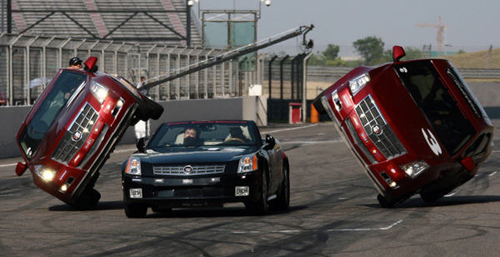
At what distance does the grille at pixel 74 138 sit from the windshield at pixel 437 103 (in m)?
4.07

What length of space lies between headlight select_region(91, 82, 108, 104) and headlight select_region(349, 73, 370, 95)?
10.6 feet

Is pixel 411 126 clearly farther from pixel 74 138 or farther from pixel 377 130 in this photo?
pixel 74 138

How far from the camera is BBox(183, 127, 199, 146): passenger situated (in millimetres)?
14656

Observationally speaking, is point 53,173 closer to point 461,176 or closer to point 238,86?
point 461,176

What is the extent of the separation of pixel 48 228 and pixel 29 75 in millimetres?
18974

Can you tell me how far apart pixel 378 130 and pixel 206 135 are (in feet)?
7.69

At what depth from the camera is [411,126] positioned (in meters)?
14.2

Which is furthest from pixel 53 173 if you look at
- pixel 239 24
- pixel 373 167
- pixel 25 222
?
pixel 239 24

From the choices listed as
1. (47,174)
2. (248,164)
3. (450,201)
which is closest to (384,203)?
(450,201)

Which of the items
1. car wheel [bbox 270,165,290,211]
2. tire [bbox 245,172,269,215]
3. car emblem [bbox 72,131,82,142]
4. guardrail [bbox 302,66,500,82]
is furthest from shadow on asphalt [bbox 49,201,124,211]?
guardrail [bbox 302,66,500,82]

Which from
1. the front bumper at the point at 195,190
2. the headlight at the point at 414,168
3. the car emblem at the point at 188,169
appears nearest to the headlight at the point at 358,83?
the headlight at the point at 414,168

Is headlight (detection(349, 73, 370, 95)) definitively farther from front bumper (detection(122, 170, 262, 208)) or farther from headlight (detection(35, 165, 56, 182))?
headlight (detection(35, 165, 56, 182))

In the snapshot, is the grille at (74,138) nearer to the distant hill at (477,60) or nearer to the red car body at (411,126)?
the red car body at (411,126)

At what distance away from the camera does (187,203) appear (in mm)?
13195
